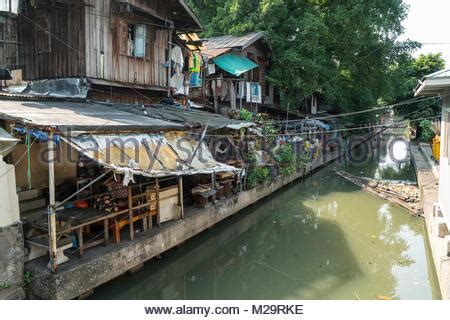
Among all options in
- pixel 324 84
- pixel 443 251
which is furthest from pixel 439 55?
pixel 443 251

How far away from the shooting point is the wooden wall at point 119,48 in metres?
10.2

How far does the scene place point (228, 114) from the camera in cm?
1669

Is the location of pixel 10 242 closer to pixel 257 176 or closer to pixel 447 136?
pixel 257 176

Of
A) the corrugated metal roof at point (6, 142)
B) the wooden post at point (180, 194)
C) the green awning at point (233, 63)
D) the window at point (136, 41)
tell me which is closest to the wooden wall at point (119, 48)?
the window at point (136, 41)

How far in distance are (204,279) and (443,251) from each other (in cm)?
583

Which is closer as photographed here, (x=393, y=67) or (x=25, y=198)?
(x=25, y=198)

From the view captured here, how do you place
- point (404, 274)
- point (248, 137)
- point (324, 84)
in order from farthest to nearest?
point (324, 84), point (248, 137), point (404, 274)

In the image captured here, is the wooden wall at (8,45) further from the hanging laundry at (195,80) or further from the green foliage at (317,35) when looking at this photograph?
the green foliage at (317,35)

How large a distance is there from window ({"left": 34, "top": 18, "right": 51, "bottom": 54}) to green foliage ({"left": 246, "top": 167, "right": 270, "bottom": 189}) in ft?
27.9

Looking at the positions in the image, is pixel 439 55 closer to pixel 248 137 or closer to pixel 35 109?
pixel 248 137

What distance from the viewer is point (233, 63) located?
17.5 meters

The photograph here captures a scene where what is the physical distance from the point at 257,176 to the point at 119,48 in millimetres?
7439

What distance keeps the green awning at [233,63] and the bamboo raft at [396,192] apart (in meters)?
9.00

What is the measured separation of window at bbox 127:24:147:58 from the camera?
37.3ft
